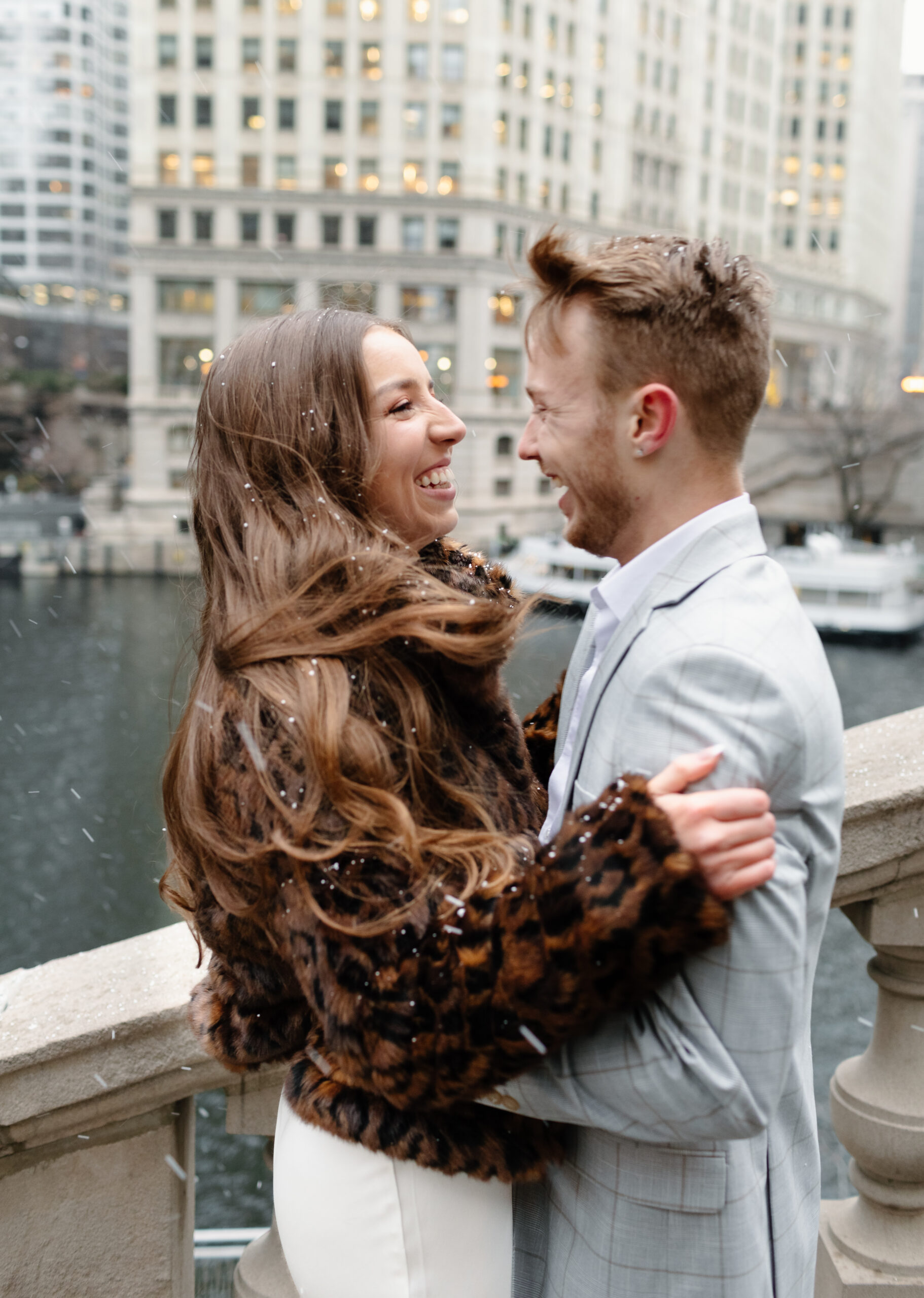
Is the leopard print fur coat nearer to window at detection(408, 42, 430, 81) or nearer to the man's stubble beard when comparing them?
the man's stubble beard

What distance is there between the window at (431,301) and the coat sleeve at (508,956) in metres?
55.2

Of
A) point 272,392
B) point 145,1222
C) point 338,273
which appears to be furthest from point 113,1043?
point 338,273

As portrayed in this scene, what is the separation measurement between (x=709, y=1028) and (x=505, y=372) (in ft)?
184

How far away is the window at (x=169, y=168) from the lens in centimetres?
5381

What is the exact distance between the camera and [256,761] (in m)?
1.56

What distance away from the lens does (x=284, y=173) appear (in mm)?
54688

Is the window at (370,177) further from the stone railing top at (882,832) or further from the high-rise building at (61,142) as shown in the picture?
the stone railing top at (882,832)

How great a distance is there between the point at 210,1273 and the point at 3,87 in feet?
371

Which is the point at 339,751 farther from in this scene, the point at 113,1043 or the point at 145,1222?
the point at 145,1222

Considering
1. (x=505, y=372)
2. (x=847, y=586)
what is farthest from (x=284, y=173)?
(x=847, y=586)

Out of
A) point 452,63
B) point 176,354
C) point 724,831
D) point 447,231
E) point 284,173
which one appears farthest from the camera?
point 452,63

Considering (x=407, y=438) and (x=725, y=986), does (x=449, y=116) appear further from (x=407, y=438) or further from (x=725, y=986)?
(x=725, y=986)

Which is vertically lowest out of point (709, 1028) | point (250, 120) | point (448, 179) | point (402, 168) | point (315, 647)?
point (709, 1028)

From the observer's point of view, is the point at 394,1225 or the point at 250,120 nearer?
the point at 394,1225
